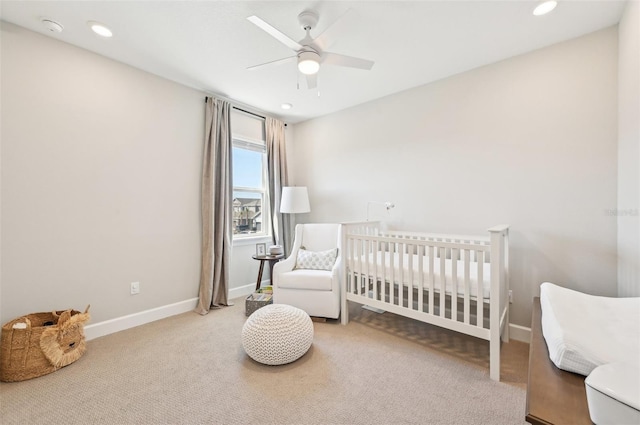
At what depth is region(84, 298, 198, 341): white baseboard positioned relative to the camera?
7.54 ft

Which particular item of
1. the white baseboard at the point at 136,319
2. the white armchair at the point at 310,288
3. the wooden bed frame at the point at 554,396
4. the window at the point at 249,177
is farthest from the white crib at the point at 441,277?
the white baseboard at the point at 136,319

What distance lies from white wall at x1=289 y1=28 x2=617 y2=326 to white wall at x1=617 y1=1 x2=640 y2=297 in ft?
0.33

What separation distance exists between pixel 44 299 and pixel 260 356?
5.94 ft

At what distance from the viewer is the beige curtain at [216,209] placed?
2967mm

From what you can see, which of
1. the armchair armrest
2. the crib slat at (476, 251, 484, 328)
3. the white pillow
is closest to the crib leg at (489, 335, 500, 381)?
the crib slat at (476, 251, 484, 328)

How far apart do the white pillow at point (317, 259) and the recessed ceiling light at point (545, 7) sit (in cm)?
249

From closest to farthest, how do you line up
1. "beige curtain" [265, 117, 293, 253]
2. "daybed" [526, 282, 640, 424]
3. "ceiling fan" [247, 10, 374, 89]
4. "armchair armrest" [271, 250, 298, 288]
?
"daybed" [526, 282, 640, 424], "ceiling fan" [247, 10, 374, 89], "armchair armrest" [271, 250, 298, 288], "beige curtain" [265, 117, 293, 253]

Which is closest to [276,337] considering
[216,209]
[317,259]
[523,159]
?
[317,259]

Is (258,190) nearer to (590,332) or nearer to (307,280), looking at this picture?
(307,280)

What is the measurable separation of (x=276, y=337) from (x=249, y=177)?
7.82 ft

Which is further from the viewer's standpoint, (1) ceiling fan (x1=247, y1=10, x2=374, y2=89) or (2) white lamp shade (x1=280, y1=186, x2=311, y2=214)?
(2) white lamp shade (x1=280, y1=186, x2=311, y2=214)

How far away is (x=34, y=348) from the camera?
176cm

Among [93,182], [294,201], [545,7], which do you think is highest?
[545,7]

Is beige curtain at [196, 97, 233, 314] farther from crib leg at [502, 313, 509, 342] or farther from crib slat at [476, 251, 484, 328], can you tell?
crib leg at [502, 313, 509, 342]
